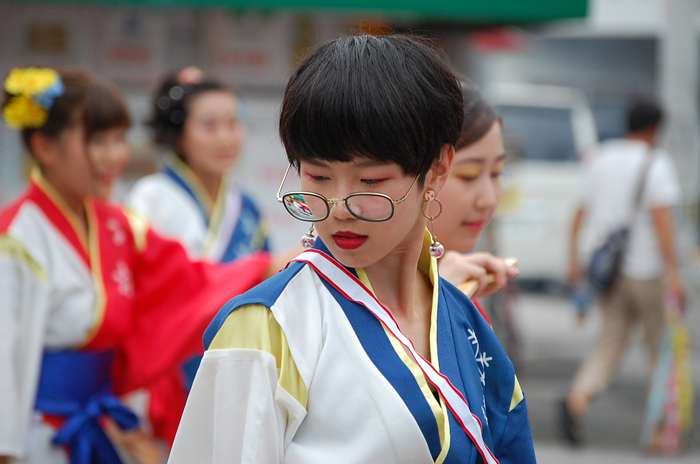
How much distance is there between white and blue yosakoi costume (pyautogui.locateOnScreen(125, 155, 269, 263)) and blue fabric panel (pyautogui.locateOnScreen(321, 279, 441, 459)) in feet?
7.57

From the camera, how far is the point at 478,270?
5.71 ft

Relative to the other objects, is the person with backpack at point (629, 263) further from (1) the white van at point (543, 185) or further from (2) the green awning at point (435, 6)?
(1) the white van at point (543, 185)

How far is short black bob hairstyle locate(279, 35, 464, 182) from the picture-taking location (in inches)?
47.1

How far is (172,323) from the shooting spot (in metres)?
2.65

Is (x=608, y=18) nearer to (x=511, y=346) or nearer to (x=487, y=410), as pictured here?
(x=511, y=346)

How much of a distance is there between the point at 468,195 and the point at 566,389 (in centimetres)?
443

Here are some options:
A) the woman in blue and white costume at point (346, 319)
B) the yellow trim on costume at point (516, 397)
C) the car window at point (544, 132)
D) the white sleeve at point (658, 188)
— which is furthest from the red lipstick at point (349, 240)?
the car window at point (544, 132)

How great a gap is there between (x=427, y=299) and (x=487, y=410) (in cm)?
21

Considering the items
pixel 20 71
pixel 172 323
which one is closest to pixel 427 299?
pixel 172 323

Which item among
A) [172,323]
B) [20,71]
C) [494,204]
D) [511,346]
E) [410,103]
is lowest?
[511,346]

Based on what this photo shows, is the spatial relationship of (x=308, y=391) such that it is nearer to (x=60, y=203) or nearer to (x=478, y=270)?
(x=478, y=270)

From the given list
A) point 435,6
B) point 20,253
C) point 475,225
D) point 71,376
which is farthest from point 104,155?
point 435,6

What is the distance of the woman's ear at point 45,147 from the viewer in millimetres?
2490

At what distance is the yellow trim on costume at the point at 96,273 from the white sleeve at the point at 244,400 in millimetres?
1328
